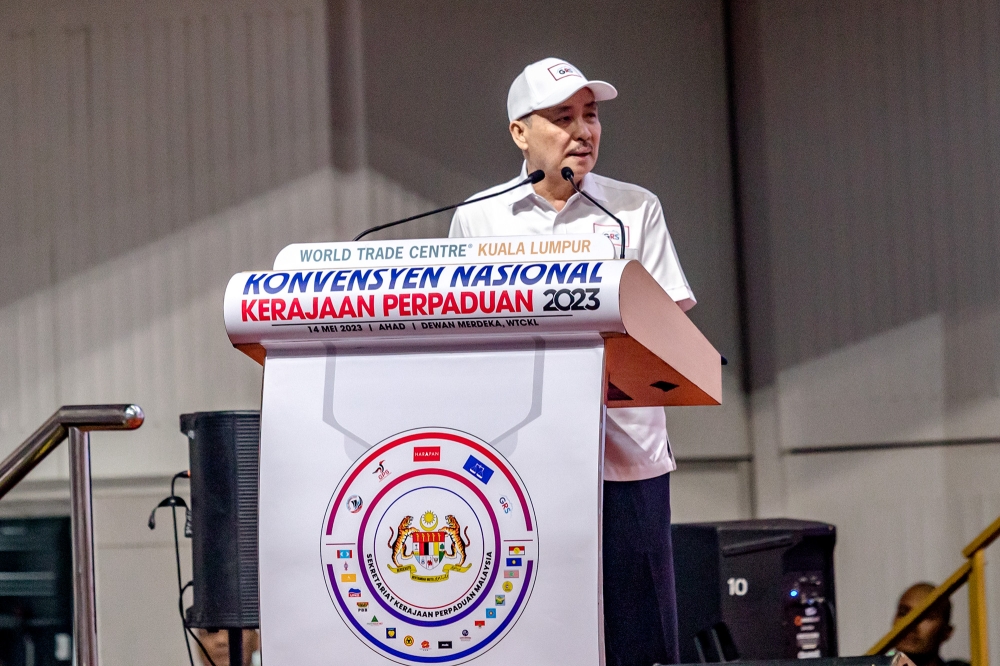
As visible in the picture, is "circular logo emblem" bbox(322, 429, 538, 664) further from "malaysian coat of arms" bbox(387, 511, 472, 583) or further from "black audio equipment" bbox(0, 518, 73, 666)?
"black audio equipment" bbox(0, 518, 73, 666)

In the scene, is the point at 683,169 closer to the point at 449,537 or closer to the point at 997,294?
the point at 997,294

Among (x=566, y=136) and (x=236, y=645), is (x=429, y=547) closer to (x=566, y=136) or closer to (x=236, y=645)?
(x=566, y=136)

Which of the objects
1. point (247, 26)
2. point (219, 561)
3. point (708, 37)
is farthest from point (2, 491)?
point (708, 37)

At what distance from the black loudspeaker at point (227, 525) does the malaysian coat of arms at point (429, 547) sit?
1.17m

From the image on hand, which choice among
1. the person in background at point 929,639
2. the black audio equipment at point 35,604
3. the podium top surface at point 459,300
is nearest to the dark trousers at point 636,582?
the podium top surface at point 459,300

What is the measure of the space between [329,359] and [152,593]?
3.07m

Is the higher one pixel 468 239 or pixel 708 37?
pixel 708 37

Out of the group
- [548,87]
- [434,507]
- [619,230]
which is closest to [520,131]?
[548,87]

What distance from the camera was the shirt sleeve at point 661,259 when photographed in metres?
2.00

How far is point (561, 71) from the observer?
82.9 inches

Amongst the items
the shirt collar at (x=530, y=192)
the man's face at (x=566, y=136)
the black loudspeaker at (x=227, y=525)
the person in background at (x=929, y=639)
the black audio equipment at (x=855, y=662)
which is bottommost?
the person in background at (x=929, y=639)

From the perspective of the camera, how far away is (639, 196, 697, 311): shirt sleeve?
2.00 metres

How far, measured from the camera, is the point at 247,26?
4.27 meters

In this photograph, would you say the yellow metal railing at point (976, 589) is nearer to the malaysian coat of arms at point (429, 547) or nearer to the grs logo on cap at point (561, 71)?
the grs logo on cap at point (561, 71)
